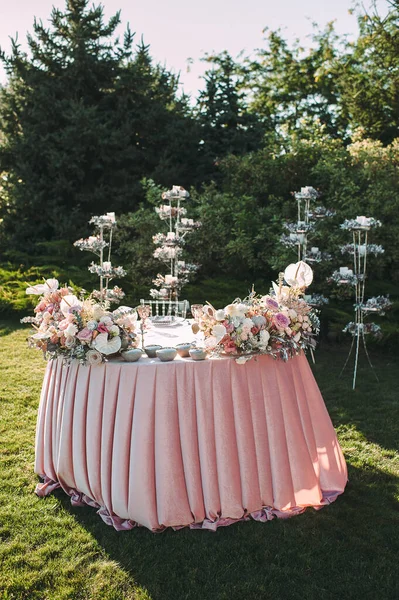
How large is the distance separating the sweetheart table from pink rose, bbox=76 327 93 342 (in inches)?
8.7

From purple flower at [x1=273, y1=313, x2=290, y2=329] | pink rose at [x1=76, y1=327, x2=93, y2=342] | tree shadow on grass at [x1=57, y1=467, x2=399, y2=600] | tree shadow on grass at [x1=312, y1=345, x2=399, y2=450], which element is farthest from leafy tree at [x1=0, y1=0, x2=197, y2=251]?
tree shadow on grass at [x1=57, y1=467, x2=399, y2=600]

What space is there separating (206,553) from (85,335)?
1466mm

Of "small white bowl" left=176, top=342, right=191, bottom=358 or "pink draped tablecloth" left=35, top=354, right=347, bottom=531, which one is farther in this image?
"small white bowl" left=176, top=342, right=191, bottom=358

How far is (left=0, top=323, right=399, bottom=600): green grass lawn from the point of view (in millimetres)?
2828

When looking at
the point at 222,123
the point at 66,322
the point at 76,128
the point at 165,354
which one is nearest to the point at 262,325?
the point at 165,354

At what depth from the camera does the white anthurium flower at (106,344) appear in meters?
3.34

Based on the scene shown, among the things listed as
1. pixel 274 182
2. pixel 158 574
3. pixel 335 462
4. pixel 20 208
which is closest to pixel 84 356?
pixel 158 574

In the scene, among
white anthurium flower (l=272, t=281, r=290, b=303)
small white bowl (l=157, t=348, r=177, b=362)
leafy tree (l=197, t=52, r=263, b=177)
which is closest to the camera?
small white bowl (l=157, t=348, r=177, b=362)

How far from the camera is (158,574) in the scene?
2.94m

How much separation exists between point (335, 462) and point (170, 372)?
4.76ft

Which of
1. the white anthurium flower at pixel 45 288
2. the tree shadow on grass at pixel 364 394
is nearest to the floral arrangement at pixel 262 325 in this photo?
the white anthurium flower at pixel 45 288

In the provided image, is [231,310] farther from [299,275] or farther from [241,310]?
[299,275]

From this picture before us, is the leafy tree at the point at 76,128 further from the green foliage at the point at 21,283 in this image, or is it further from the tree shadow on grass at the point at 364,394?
the tree shadow on grass at the point at 364,394

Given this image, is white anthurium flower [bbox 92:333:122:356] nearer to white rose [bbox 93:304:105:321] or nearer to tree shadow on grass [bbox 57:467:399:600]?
white rose [bbox 93:304:105:321]
